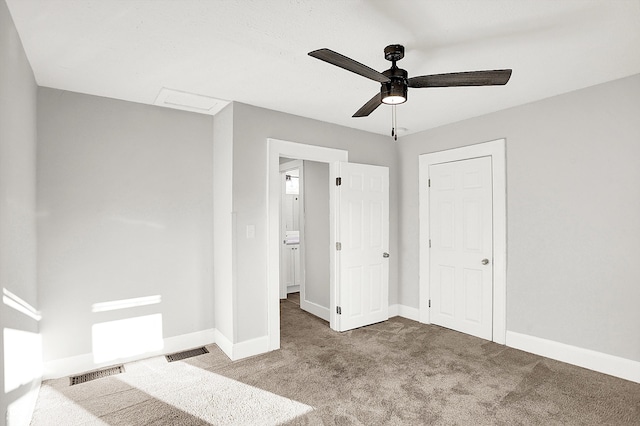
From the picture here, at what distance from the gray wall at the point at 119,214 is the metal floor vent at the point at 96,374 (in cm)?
22

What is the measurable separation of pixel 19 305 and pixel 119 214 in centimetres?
121

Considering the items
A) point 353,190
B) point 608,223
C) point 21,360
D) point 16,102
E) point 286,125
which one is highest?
point 286,125

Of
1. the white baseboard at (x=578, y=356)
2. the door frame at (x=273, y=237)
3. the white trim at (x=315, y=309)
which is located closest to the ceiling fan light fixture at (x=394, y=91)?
the door frame at (x=273, y=237)

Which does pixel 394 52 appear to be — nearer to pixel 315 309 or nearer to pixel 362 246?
pixel 362 246

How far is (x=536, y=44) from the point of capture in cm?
226

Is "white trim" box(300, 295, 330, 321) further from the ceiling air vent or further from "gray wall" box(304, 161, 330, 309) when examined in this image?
the ceiling air vent

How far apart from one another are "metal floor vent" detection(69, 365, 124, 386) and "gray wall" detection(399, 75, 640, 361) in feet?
12.7

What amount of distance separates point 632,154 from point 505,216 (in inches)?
44.8

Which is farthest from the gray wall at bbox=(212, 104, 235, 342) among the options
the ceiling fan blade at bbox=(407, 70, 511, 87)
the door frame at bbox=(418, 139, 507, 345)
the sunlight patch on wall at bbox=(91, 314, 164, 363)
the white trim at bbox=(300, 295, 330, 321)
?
the door frame at bbox=(418, 139, 507, 345)

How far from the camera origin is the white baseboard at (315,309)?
4523 millimetres

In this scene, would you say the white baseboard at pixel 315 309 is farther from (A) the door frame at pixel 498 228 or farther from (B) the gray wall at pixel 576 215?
(B) the gray wall at pixel 576 215

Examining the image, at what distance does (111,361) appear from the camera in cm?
313

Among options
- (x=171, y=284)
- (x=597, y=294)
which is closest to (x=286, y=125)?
(x=171, y=284)

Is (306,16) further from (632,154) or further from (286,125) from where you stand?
(632,154)
